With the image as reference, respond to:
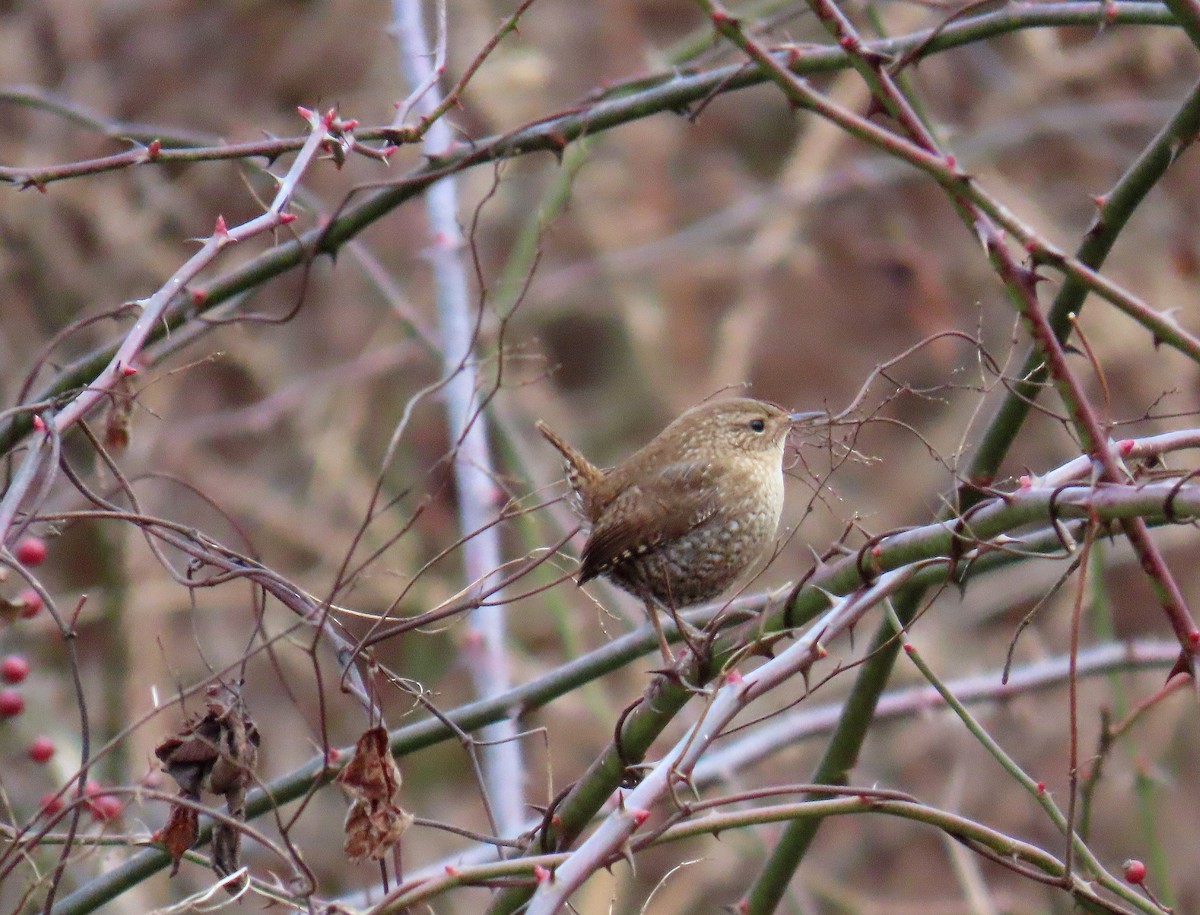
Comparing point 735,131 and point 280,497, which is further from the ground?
point 735,131

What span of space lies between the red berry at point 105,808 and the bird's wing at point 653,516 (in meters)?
1.15

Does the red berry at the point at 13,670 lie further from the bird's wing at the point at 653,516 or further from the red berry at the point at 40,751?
the bird's wing at the point at 653,516

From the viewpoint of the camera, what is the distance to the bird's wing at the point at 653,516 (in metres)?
3.48

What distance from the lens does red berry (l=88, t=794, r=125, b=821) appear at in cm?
269

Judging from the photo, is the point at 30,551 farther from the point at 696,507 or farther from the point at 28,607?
the point at 696,507

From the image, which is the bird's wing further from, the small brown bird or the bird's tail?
the bird's tail

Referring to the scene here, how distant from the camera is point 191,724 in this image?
206cm

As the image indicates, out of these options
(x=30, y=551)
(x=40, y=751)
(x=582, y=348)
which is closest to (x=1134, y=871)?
(x=40, y=751)

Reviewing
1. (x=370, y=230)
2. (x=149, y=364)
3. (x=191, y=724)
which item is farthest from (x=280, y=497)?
(x=191, y=724)

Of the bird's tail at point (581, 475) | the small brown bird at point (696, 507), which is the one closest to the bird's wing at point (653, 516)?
the small brown bird at point (696, 507)

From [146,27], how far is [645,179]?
2.75 m

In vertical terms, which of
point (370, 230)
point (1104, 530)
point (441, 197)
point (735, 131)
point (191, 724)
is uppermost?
→ point (735, 131)

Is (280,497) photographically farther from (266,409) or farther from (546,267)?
(546,267)

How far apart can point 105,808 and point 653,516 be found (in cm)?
138
